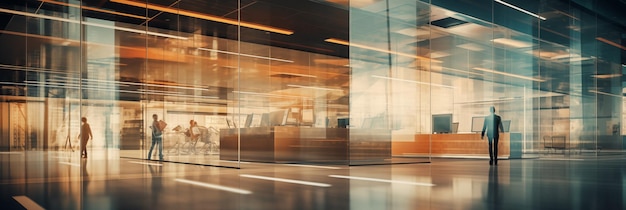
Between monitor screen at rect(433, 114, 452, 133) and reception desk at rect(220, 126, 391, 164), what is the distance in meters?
5.05

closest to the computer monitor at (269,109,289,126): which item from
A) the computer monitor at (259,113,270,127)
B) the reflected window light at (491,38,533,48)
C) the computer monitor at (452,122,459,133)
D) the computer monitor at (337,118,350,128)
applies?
the computer monitor at (259,113,270,127)

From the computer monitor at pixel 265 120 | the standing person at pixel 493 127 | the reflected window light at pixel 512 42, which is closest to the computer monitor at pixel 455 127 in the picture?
the reflected window light at pixel 512 42

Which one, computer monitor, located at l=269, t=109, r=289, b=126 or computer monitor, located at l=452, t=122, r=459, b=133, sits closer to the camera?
computer monitor, located at l=269, t=109, r=289, b=126

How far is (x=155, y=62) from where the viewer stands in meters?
12.1

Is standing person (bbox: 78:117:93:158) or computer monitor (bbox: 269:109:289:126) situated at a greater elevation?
computer monitor (bbox: 269:109:289:126)

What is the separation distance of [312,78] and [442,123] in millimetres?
5805

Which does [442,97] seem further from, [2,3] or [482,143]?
→ [2,3]

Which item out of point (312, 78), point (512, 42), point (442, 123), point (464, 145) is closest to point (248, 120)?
point (312, 78)

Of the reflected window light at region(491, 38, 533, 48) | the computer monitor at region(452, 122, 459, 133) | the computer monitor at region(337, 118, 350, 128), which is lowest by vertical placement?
the computer monitor at region(452, 122, 459, 133)

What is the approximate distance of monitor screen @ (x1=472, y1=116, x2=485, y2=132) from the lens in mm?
16998

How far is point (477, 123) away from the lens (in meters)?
17.1

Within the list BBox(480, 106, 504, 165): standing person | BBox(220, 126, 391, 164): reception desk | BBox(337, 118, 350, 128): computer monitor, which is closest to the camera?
BBox(220, 126, 391, 164): reception desk

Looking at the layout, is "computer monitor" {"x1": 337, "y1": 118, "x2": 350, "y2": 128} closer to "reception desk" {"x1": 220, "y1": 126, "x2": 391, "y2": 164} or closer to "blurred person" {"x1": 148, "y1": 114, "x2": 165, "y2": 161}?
"reception desk" {"x1": 220, "y1": 126, "x2": 391, "y2": 164}

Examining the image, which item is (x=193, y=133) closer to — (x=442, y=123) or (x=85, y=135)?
(x=85, y=135)
